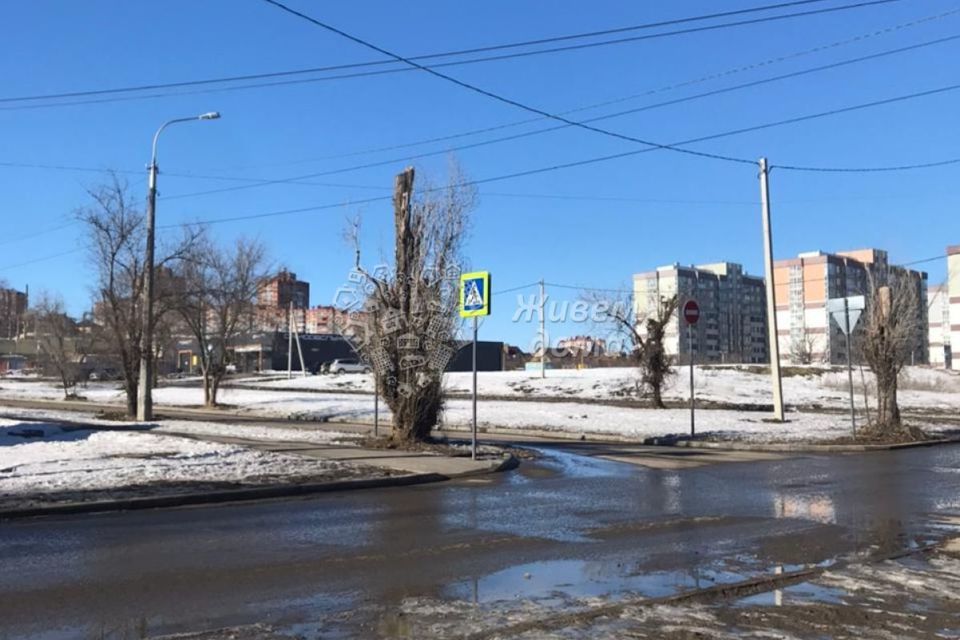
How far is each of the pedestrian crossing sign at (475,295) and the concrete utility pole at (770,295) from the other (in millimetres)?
13835

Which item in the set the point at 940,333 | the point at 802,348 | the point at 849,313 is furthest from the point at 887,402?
the point at 940,333

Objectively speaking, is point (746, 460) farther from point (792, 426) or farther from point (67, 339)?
point (67, 339)

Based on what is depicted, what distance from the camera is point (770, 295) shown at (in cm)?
2683

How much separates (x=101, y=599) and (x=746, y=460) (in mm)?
13986

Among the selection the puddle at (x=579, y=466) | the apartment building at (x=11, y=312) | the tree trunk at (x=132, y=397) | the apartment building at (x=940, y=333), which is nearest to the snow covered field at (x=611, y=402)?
the puddle at (x=579, y=466)

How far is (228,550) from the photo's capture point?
8.24 metres

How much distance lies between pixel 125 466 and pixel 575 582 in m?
9.19

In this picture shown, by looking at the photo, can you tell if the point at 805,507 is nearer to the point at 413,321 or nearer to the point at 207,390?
the point at 413,321

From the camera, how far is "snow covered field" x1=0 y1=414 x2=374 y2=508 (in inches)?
455

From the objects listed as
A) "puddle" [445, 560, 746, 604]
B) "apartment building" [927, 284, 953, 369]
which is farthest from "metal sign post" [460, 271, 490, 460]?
"apartment building" [927, 284, 953, 369]

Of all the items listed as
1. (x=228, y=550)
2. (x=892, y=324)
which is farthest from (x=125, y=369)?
(x=892, y=324)

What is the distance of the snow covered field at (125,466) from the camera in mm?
11562

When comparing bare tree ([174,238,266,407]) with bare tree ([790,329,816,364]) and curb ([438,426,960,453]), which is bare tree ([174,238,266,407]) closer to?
curb ([438,426,960,453])

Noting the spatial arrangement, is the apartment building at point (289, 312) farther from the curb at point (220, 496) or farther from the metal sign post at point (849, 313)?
the metal sign post at point (849, 313)
